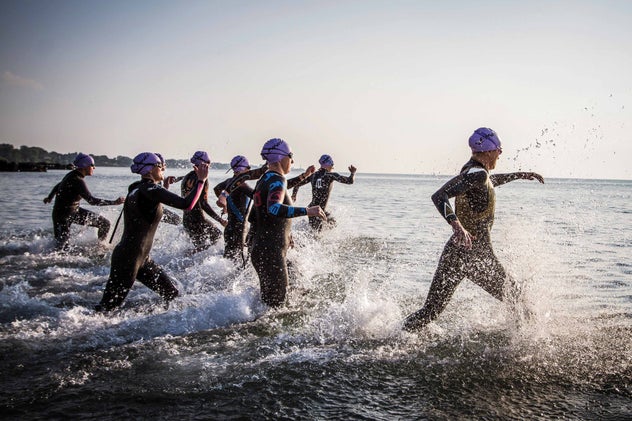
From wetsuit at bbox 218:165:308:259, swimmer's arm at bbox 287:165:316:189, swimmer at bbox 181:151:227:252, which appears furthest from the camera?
swimmer at bbox 181:151:227:252

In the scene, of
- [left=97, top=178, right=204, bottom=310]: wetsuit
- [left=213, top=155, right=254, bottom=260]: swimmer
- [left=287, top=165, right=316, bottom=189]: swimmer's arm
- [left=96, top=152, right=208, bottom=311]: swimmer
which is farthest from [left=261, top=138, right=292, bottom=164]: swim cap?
[left=213, top=155, right=254, bottom=260]: swimmer

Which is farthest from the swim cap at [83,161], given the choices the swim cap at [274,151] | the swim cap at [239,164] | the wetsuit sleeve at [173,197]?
the swim cap at [274,151]

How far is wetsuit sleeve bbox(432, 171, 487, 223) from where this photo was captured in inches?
189

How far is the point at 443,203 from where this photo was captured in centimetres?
482

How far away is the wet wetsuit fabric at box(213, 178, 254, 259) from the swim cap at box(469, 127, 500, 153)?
4266 mm

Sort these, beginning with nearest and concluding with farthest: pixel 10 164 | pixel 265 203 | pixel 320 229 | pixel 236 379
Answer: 1. pixel 236 379
2. pixel 265 203
3. pixel 320 229
4. pixel 10 164

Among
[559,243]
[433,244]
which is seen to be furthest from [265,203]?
[559,243]

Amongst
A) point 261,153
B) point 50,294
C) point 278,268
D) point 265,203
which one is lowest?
point 50,294

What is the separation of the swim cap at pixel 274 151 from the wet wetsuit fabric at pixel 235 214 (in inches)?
101

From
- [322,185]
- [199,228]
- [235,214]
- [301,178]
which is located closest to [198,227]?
[199,228]

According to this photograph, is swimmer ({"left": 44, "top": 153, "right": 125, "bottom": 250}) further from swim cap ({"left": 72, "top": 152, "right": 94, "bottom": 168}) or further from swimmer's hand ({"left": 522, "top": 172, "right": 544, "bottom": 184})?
swimmer's hand ({"left": 522, "top": 172, "right": 544, "bottom": 184})

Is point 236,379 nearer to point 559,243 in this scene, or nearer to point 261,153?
point 261,153

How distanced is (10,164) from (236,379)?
251 ft

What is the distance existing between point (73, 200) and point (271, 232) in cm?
748
